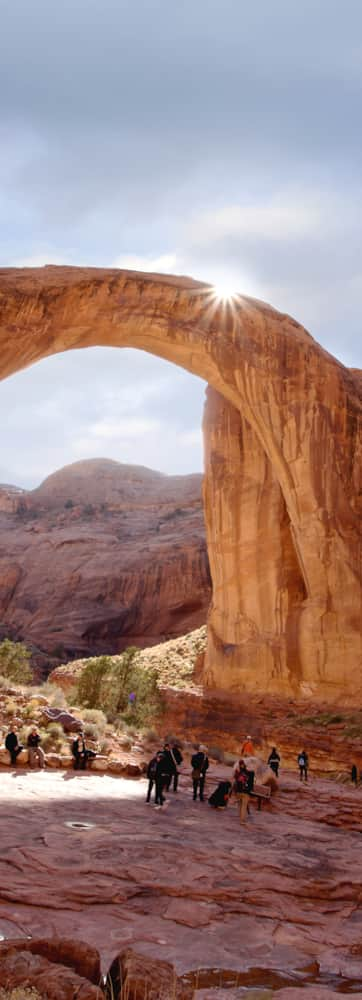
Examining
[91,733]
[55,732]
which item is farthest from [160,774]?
[91,733]

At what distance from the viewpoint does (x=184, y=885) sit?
212 inches

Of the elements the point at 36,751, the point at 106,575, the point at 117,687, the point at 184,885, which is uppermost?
the point at 106,575

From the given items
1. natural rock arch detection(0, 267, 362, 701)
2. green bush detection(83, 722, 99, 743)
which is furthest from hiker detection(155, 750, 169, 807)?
natural rock arch detection(0, 267, 362, 701)

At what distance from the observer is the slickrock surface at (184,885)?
4.12m

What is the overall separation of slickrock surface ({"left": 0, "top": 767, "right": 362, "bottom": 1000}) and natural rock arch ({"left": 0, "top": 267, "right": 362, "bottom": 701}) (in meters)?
11.3

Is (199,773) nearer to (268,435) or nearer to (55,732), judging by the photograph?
(55,732)

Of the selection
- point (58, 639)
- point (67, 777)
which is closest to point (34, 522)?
point (58, 639)

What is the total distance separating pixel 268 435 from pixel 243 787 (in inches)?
561

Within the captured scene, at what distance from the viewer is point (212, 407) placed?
85.9ft

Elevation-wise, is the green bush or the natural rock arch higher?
the natural rock arch

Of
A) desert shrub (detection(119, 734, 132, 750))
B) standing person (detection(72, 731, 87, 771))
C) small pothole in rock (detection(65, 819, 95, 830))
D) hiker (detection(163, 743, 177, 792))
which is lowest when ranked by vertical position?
desert shrub (detection(119, 734, 132, 750))

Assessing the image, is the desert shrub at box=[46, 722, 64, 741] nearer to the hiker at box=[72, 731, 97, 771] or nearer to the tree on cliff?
the hiker at box=[72, 731, 97, 771]

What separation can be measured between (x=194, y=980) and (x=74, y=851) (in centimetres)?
262

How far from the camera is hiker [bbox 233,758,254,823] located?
873 cm
